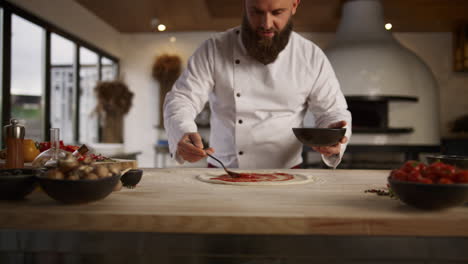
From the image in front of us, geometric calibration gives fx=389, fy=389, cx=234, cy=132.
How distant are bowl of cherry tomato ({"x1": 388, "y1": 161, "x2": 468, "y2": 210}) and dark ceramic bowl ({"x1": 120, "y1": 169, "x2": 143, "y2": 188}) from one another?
25.8 inches

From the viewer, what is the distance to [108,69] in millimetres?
5590

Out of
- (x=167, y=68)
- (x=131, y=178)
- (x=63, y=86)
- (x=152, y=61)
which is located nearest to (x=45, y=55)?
(x=63, y=86)

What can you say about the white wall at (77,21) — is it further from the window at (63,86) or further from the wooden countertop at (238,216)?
the wooden countertop at (238,216)

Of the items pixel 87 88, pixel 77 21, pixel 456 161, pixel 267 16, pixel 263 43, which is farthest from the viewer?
pixel 87 88

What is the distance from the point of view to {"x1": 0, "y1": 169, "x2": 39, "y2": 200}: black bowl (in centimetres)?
86

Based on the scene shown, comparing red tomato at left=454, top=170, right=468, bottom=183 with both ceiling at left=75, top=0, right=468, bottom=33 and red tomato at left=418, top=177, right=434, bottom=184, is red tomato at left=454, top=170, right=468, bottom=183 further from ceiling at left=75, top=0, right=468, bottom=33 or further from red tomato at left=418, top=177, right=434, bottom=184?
ceiling at left=75, top=0, right=468, bottom=33

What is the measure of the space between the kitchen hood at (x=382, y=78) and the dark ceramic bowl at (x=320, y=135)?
3.54 metres

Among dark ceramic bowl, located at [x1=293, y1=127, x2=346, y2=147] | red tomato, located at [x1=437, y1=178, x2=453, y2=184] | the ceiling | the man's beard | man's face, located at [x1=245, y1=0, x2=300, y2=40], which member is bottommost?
red tomato, located at [x1=437, y1=178, x2=453, y2=184]

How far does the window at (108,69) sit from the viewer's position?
5.39 metres

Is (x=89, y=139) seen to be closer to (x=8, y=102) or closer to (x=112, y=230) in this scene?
(x=8, y=102)

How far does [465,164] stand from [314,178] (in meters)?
0.45

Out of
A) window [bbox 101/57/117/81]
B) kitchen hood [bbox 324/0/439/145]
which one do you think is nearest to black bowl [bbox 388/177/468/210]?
kitchen hood [bbox 324/0/439/145]

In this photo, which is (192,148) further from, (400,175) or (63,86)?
(63,86)

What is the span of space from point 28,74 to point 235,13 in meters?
2.42
